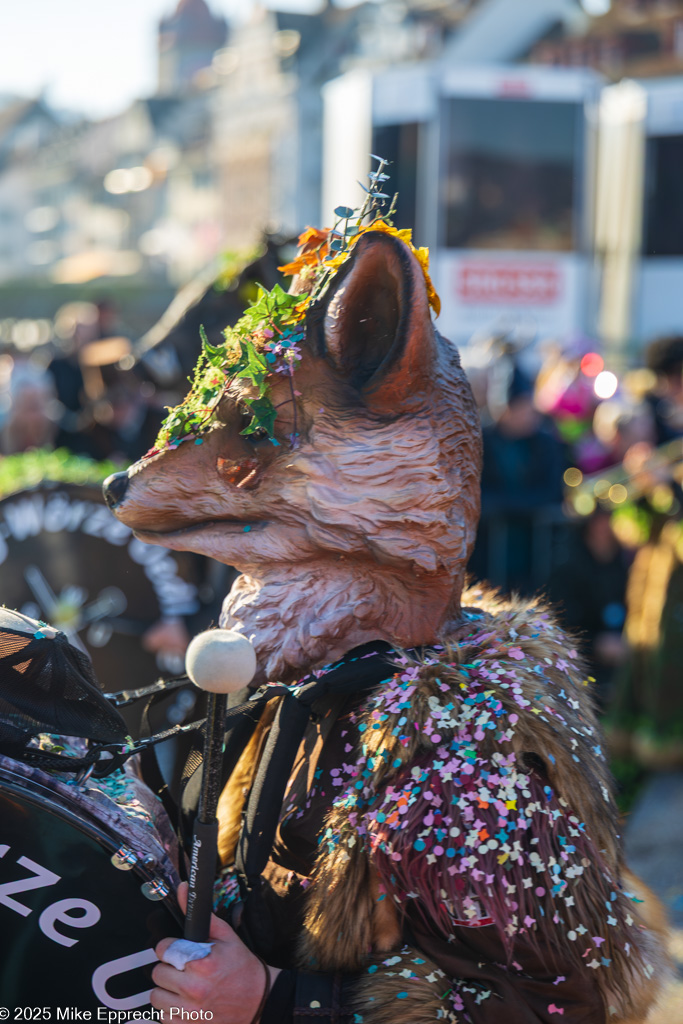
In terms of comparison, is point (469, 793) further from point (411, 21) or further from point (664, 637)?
point (411, 21)

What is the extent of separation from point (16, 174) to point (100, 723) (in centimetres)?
6416

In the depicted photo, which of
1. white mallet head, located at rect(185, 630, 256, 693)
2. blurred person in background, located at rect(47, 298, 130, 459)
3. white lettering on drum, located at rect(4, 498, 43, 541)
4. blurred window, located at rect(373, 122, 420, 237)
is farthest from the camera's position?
blurred window, located at rect(373, 122, 420, 237)

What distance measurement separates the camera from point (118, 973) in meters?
1.45

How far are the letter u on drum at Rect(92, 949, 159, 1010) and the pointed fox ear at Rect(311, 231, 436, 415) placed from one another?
85 cm

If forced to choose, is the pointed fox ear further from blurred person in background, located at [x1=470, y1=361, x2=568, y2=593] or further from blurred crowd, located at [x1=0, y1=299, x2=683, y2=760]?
blurred person in background, located at [x1=470, y1=361, x2=568, y2=593]

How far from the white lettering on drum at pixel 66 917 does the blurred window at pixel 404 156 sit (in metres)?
12.9

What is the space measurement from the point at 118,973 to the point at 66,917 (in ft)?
0.35

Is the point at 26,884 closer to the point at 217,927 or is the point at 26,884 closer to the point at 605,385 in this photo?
the point at 217,927

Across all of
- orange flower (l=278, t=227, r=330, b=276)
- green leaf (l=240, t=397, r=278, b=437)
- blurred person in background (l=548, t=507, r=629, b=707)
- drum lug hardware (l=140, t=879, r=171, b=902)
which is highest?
orange flower (l=278, t=227, r=330, b=276)

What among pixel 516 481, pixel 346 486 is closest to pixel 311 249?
pixel 346 486

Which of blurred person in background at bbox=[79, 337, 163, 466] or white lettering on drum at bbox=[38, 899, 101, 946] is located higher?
blurred person in background at bbox=[79, 337, 163, 466]

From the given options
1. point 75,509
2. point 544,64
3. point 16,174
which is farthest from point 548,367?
point 16,174

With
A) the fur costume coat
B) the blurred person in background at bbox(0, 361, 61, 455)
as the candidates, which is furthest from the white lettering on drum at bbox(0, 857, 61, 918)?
the blurred person in background at bbox(0, 361, 61, 455)

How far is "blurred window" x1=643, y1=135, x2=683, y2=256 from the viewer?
48.6 ft
